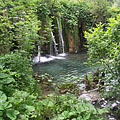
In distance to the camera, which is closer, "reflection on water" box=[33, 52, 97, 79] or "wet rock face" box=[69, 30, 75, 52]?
"reflection on water" box=[33, 52, 97, 79]

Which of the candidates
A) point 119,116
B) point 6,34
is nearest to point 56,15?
point 6,34

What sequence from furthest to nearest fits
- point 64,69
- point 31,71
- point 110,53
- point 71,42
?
point 71,42 → point 64,69 → point 31,71 → point 110,53

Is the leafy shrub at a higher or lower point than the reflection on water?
higher

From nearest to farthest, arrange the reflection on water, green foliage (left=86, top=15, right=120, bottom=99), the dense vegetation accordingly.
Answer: the dense vegetation → green foliage (left=86, top=15, right=120, bottom=99) → the reflection on water

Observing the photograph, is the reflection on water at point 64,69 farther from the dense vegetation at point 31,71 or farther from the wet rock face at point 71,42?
the wet rock face at point 71,42

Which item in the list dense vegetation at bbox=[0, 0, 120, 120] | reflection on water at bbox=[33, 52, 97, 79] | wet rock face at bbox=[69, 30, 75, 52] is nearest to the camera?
dense vegetation at bbox=[0, 0, 120, 120]

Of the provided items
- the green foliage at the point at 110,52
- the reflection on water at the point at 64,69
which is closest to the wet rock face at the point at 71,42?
the reflection on water at the point at 64,69

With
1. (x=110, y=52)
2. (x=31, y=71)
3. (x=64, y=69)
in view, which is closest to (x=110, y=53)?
(x=110, y=52)

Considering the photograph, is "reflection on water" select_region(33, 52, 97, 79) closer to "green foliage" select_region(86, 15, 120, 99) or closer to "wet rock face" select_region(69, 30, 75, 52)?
"green foliage" select_region(86, 15, 120, 99)

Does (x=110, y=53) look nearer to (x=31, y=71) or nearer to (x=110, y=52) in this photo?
(x=110, y=52)

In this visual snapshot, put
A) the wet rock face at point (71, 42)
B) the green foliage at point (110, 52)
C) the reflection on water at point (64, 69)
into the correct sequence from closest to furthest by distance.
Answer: the green foliage at point (110, 52), the reflection on water at point (64, 69), the wet rock face at point (71, 42)

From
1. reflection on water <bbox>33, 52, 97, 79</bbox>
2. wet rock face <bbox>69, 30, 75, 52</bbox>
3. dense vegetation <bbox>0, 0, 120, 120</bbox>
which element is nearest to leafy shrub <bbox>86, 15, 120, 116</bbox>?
dense vegetation <bbox>0, 0, 120, 120</bbox>

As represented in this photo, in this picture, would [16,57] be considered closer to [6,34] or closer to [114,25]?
[6,34]

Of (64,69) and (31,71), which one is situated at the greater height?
(31,71)
